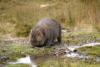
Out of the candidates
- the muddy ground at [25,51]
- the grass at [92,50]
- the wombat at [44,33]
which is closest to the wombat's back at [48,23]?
the wombat at [44,33]

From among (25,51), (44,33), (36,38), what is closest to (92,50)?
(44,33)

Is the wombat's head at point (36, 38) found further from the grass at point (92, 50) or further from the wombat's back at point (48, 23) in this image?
the grass at point (92, 50)

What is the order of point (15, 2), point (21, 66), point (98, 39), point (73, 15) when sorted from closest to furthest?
point (21, 66)
point (98, 39)
point (73, 15)
point (15, 2)

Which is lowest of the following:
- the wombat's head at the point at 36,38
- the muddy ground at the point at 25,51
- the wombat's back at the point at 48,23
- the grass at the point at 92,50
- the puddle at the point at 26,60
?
the puddle at the point at 26,60

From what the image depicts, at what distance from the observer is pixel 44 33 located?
1121 cm

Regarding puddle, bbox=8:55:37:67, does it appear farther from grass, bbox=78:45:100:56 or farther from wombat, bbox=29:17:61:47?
grass, bbox=78:45:100:56

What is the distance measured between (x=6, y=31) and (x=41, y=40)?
6.86 m

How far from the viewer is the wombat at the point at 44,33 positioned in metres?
10.9

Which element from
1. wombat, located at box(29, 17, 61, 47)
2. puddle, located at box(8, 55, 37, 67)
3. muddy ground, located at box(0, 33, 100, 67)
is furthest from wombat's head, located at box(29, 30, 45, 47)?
puddle, located at box(8, 55, 37, 67)

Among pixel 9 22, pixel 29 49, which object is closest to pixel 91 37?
pixel 29 49

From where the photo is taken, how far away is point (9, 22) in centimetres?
1986

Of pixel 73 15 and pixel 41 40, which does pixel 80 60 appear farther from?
pixel 73 15

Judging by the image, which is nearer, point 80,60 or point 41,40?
point 80,60

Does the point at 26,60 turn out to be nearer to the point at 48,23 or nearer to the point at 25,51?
the point at 25,51
